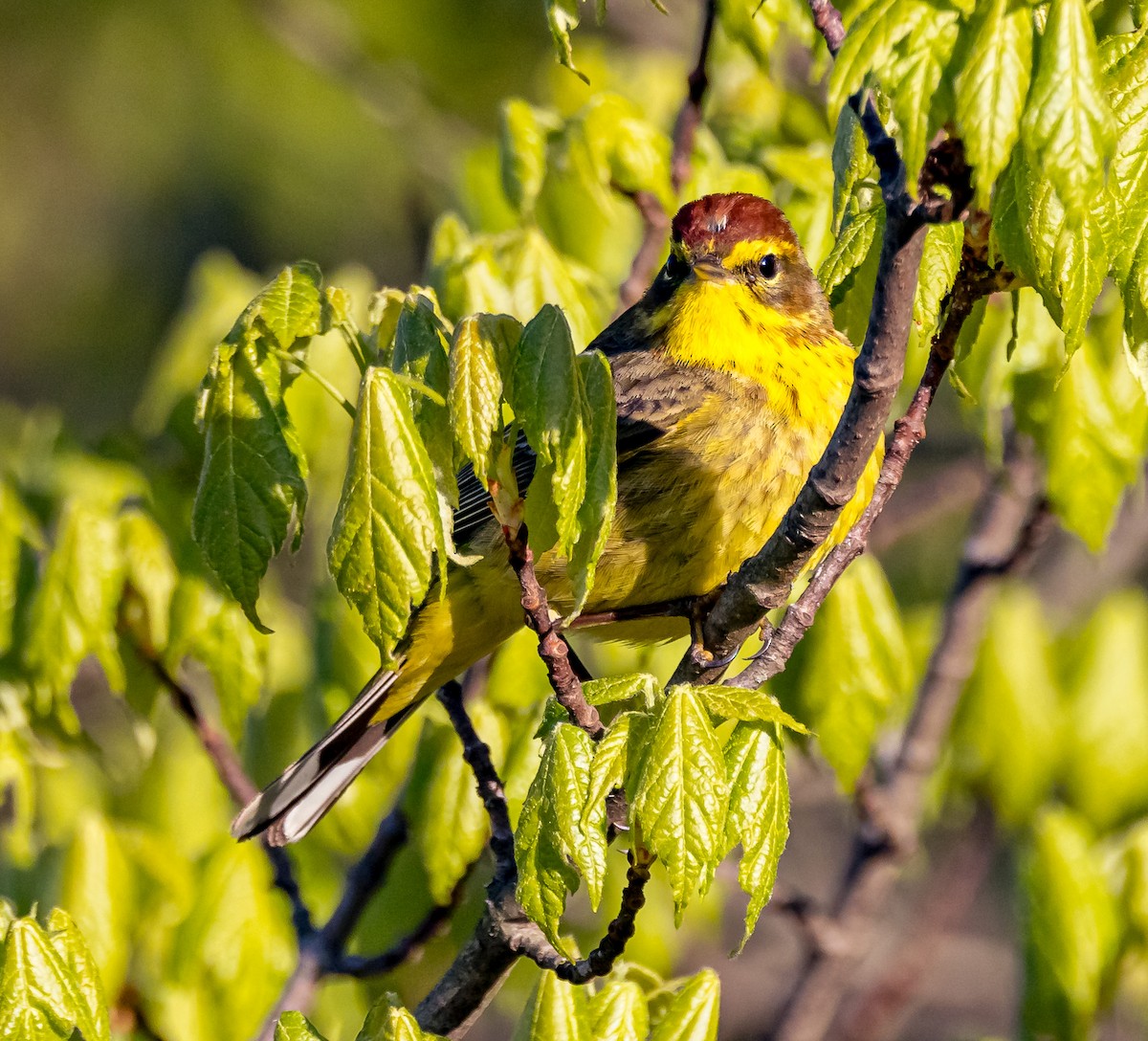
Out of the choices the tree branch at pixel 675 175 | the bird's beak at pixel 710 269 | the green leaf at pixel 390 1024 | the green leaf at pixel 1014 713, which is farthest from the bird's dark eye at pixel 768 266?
the green leaf at pixel 390 1024

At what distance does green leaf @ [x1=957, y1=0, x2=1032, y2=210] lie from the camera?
6.14 ft

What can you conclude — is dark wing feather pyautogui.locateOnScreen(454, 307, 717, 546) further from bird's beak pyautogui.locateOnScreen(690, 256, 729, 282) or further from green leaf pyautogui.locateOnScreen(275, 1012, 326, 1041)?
green leaf pyautogui.locateOnScreen(275, 1012, 326, 1041)

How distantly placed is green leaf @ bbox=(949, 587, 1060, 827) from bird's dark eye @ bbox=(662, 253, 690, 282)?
5.41ft

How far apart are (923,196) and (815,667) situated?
78.1 inches

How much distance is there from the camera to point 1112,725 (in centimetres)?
484

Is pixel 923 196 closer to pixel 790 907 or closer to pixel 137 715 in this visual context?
pixel 137 715

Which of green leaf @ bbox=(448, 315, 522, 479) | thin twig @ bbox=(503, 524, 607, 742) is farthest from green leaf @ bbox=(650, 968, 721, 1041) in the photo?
green leaf @ bbox=(448, 315, 522, 479)

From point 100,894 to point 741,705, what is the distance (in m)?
2.07

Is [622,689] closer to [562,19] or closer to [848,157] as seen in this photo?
[848,157]

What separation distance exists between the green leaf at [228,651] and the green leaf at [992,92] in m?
2.29

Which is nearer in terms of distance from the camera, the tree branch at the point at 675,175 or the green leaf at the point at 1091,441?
the green leaf at the point at 1091,441

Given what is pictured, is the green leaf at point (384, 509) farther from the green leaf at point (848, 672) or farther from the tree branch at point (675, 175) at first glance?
the tree branch at point (675, 175)

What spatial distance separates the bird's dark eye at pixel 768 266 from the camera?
411 centimetres

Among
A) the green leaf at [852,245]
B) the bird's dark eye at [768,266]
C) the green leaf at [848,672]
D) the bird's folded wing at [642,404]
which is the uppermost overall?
the green leaf at [852,245]
